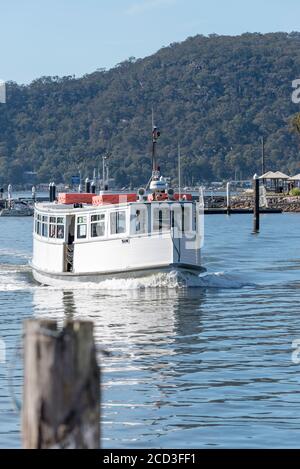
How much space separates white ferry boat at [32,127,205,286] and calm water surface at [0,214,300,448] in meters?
0.53

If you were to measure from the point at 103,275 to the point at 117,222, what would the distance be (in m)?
1.66

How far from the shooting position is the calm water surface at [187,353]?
1764 cm

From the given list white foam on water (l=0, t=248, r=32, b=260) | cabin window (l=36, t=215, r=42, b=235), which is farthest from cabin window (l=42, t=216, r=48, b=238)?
white foam on water (l=0, t=248, r=32, b=260)

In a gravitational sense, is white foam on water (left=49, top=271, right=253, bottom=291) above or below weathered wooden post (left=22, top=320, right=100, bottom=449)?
below

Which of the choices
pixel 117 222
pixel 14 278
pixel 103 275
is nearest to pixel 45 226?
pixel 14 278

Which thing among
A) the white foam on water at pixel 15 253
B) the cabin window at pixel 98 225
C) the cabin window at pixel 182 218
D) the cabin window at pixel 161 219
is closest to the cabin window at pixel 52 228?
the cabin window at pixel 98 225

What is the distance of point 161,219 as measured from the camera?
37344 millimetres

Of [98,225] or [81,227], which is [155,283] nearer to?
[98,225]

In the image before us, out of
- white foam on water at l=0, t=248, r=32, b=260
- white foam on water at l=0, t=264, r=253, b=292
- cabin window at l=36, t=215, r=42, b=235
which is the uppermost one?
cabin window at l=36, t=215, r=42, b=235

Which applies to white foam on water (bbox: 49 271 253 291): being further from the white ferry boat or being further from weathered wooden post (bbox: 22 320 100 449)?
weathered wooden post (bbox: 22 320 100 449)

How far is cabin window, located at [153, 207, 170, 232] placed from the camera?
3716 centimetres

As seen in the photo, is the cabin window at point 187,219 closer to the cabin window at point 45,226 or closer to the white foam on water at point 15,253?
the cabin window at point 45,226
